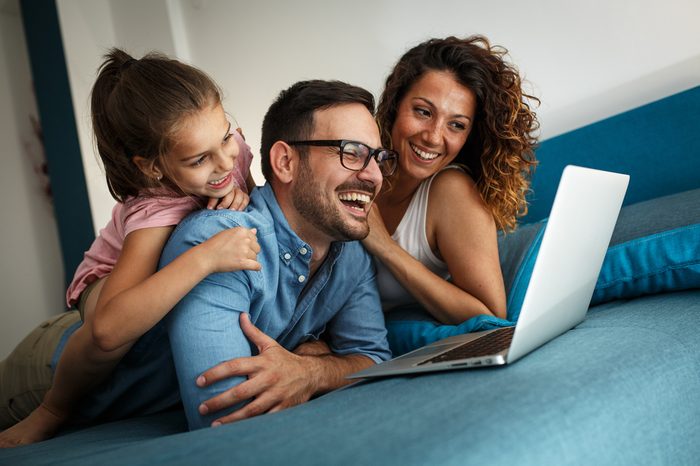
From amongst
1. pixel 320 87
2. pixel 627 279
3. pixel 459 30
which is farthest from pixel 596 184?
pixel 459 30

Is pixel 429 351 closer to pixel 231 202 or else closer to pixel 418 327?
pixel 418 327

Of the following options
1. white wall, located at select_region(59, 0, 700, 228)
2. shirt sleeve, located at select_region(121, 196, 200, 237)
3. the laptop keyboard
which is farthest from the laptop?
white wall, located at select_region(59, 0, 700, 228)

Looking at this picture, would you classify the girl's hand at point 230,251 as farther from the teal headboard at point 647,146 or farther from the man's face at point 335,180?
the teal headboard at point 647,146

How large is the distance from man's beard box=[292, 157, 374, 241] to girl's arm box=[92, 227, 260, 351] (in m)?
0.24

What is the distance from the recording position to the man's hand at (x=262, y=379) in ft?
3.80

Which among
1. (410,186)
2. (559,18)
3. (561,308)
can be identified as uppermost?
(559,18)

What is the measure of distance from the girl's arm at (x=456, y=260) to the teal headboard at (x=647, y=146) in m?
0.60

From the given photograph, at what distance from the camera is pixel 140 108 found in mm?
1391

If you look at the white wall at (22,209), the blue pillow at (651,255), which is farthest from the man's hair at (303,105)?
the white wall at (22,209)

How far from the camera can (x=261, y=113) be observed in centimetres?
336

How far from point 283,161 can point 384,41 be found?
1.33 metres

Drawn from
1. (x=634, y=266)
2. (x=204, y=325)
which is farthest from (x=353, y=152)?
(x=634, y=266)

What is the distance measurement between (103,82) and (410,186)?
3.21 ft

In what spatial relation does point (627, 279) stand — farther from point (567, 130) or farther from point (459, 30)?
point (459, 30)
